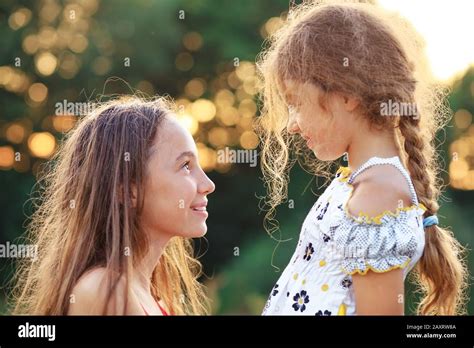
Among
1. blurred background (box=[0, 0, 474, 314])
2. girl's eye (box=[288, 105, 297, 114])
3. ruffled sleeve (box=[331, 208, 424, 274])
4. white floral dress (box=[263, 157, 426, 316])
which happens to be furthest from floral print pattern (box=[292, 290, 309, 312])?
blurred background (box=[0, 0, 474, 314])

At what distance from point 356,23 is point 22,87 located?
578 centimetres

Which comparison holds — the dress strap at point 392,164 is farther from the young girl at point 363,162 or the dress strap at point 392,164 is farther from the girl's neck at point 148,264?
the girl's neck at point 148,264

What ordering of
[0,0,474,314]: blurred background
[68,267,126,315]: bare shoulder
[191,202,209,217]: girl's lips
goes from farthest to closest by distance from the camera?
[0,0,474,314]: blurred background → [191,202,209,217]: girl's lips → [68,267,126,315]: bare shoulder

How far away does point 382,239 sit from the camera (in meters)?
1.81

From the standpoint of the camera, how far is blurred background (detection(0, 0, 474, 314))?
6992 millimetres

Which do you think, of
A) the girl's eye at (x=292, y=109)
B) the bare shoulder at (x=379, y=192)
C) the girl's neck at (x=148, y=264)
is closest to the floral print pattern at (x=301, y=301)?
the bare shoulder at (x=379, y=192)

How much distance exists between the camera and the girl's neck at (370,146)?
6.25 feet

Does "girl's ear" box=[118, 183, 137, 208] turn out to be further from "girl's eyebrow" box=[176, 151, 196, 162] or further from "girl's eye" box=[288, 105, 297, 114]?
"girl's eye" box=[288, 105, 297, 114]

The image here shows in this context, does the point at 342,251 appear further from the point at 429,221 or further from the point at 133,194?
the point at 133,194

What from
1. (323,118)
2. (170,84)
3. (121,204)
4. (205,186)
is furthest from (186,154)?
(170,84)

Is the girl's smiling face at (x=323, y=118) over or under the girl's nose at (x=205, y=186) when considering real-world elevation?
over

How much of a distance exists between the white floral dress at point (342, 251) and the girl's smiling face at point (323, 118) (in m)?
0.08

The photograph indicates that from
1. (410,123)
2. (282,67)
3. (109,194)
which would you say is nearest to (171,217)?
(109,194)
